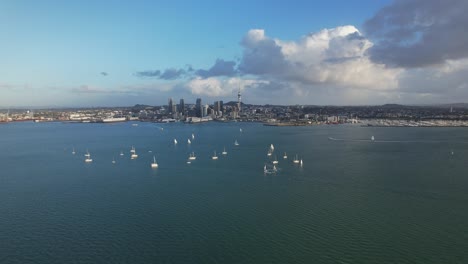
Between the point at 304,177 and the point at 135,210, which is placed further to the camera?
the point at 304,177

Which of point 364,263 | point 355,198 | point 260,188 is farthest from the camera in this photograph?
point 260,188

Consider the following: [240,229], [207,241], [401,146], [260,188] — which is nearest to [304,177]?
[260,188]

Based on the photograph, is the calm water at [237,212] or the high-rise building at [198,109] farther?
the high-rise building at [198,109]

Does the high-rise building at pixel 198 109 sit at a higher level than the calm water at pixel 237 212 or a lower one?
higher

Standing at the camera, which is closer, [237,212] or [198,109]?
[237,212]

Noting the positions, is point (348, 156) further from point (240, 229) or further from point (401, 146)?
point (240, 229)

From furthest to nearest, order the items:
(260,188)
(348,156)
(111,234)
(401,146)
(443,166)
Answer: (401,146) < (348,156) < (443,166) < (260,188) < (111,234)

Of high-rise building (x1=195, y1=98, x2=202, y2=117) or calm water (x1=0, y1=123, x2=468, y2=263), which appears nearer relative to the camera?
calm water (x1=0, y1=123, x2=468, y2=263)
